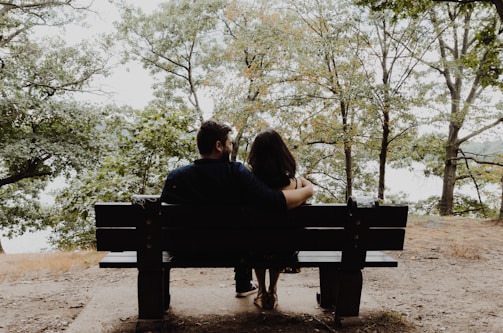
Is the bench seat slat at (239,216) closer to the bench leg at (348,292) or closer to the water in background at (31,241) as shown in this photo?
the bench leg at (348,292)

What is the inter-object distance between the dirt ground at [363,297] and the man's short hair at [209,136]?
126 cm

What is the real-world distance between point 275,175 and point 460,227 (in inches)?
243

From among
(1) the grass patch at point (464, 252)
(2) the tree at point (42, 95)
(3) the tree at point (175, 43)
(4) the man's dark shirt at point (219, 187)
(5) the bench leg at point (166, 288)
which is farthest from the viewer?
(3) the tree at point (175, 43)

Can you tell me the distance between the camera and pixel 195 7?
16625 millimetres

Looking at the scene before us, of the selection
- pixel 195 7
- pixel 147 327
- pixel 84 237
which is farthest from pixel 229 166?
pixel 195 7

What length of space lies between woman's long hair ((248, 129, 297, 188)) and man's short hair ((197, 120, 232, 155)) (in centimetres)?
26

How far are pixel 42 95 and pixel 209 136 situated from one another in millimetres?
11750

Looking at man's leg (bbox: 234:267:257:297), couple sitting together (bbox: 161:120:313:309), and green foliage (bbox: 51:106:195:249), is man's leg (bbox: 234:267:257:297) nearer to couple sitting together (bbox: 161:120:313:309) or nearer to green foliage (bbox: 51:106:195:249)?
couple sitting together (bbox: 161:120:313:309)

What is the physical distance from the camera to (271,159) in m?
2.79

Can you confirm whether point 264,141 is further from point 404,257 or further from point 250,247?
point 404,257

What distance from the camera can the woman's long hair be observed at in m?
2.79

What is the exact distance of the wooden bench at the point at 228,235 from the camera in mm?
2559

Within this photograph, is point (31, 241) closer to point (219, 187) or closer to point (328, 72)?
point (328, 72)

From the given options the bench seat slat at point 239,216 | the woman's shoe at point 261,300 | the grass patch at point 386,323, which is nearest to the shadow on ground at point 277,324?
the grass patch at point 386,323
